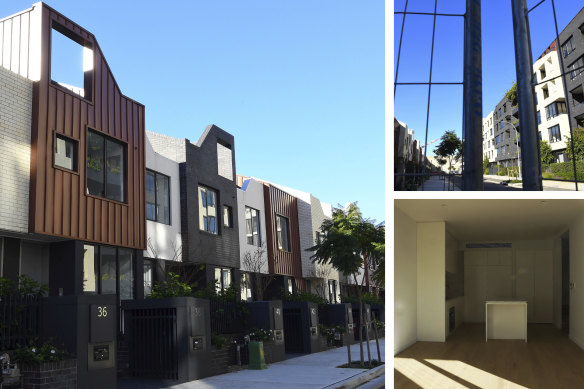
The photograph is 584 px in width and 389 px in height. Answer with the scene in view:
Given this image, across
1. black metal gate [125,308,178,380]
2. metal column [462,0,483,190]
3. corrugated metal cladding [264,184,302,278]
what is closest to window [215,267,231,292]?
corrugated metal cladding [264,184,302,278]

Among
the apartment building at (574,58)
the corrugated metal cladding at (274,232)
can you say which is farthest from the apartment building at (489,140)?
the corrugated metal cladding at (274,232)

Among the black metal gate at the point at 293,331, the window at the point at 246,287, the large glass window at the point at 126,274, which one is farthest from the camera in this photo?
the window at the point at 246,287

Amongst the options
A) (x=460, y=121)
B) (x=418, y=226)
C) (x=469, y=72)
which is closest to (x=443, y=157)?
(x=460, y=121)

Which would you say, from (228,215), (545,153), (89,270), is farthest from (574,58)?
(228,215)

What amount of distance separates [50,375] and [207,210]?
12.8m

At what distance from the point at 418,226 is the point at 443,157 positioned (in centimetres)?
1133

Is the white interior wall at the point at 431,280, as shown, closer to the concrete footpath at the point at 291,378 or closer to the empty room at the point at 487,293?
the empty room at the point at 487,293

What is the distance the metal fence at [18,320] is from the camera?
456 inches

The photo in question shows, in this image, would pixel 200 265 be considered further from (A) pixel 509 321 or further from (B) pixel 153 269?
(A) pixel 509 321

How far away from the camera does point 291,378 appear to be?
14.5 meters

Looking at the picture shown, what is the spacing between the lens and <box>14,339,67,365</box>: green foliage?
1119cm

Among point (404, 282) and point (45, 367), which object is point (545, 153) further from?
point (404, 282)

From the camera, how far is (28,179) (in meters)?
14.7

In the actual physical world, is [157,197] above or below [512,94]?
above
